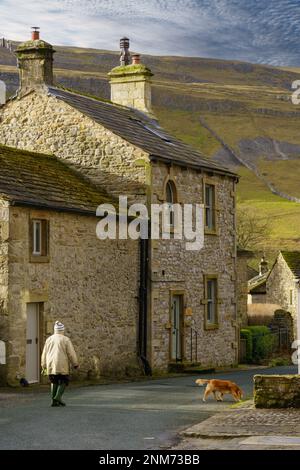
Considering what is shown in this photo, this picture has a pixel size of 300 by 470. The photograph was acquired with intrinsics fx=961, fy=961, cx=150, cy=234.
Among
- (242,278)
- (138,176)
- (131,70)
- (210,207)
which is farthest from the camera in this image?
(242,278)

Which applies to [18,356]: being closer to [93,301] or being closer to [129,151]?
[93,301]

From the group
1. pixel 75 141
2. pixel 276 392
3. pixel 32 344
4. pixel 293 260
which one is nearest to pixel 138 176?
pixel 75 141

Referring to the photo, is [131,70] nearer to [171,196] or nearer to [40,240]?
[171,196]

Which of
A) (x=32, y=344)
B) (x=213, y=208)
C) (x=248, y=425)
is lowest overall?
(x=248, y=425)

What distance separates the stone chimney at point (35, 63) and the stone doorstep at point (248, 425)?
54.1 feet

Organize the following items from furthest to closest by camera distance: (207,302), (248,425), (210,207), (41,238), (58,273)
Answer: (210,207) → (207,302) → (58,273) → (41,238) → (248,425)

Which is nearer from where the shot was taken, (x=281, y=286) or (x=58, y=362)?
(x=58, y=362)

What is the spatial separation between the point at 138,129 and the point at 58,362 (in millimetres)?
15342

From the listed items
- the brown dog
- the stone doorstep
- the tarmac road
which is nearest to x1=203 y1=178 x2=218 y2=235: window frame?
the tarmac road

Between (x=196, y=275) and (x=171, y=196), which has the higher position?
(x=171, y=196)

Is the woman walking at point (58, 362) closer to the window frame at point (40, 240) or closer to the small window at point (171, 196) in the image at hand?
the window frame at point (40, 240)

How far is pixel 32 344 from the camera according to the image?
2242 centimetres
